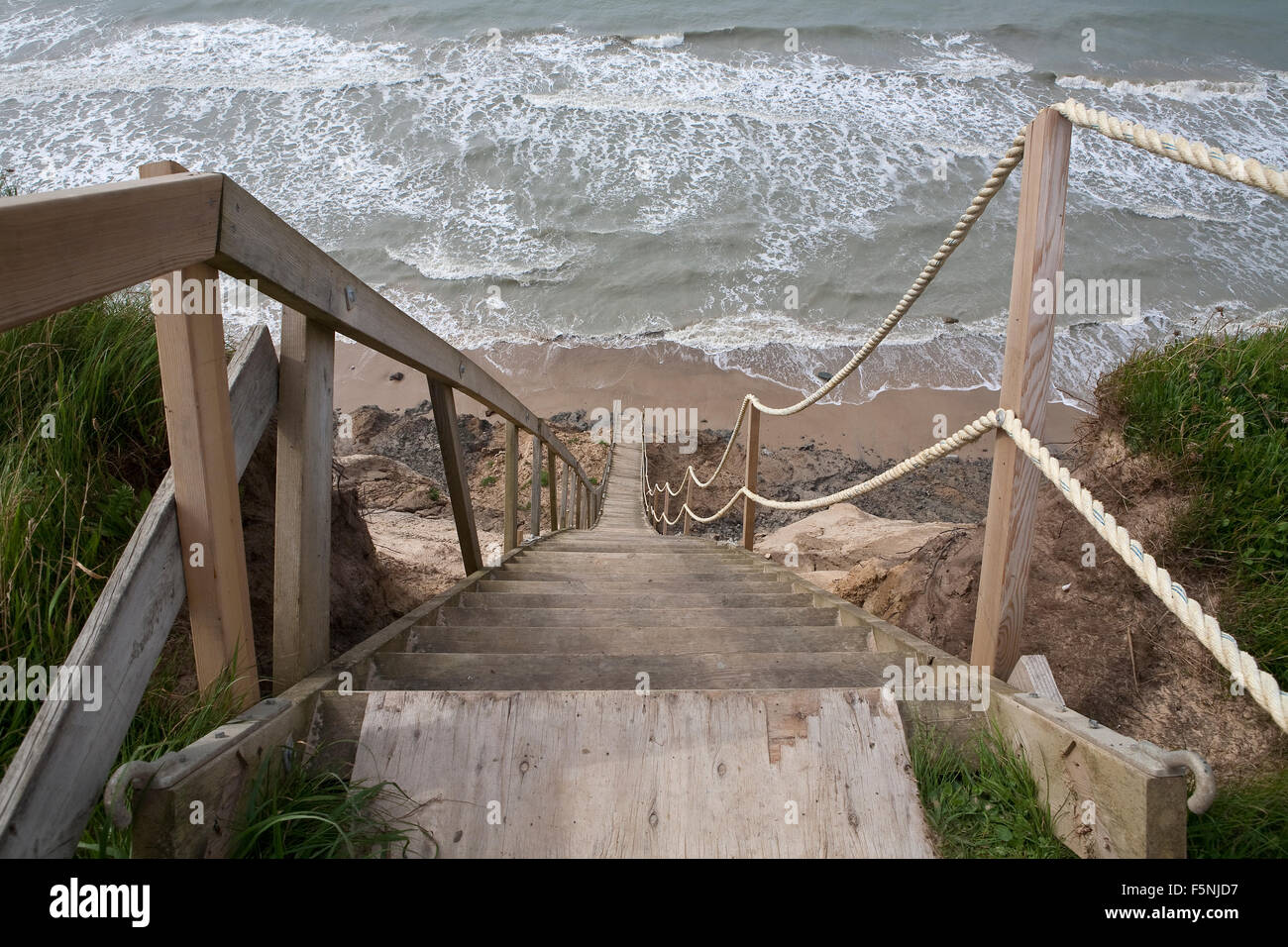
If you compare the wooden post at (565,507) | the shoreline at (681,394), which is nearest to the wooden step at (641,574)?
the wooden post at (565,507)

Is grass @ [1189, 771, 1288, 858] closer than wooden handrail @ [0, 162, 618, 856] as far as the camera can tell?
No

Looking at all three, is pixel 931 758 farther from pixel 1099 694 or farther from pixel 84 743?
pixel 84 743

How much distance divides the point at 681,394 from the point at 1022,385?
12.9m

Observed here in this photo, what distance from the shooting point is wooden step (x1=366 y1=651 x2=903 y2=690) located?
2236 millimetres

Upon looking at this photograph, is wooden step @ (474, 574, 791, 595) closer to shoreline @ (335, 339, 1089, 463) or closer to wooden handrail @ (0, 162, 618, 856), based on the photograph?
wooden handrail @ (0, 162, 618, 856)

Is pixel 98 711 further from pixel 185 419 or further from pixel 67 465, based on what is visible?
pixel 67 465

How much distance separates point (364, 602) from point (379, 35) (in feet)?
95.7

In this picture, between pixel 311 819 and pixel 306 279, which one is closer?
pixel 311 819

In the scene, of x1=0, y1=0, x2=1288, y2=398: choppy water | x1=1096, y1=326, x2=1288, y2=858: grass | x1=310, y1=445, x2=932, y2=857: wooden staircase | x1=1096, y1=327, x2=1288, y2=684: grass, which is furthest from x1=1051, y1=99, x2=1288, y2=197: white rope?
x1=0, y1=0, x2=1288, y2=398: choppy water

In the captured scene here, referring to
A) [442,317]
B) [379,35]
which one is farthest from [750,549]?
[379,35]

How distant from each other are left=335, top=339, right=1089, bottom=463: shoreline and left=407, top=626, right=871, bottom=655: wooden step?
10417 mm

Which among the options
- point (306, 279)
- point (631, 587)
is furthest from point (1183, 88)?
point (306, 279)

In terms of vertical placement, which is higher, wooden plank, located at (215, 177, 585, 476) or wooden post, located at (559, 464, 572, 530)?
wooden plank, located at (215, 177, 585, 476)

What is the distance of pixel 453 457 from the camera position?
3479mm
